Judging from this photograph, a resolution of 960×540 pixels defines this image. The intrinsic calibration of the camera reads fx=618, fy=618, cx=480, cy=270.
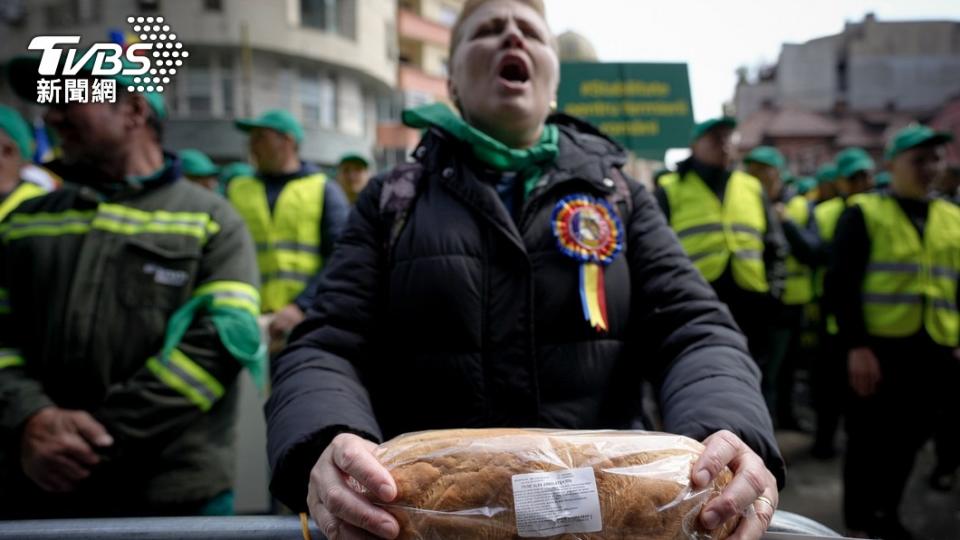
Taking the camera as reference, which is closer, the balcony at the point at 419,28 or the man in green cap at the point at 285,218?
the man in green cap at the point at 285,218

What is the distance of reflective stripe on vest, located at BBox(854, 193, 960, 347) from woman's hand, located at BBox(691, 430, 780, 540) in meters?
3.01

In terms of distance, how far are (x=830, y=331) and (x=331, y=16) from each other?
22.3m

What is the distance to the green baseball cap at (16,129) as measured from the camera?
317 cm

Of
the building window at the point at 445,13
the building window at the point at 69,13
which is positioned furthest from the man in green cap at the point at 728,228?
the building window at the point at 445,13

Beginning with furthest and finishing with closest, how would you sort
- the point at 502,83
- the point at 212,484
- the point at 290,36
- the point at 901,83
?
the point at 290,36
the point at 901,83
the point at 212,484
the point at 502,83

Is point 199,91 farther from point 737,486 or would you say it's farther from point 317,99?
point 737,486

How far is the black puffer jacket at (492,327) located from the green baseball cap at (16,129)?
9.26 ft

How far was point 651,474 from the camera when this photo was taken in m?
0.82

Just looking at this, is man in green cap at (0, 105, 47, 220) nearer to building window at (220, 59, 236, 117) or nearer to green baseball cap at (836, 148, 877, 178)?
green baseball cap at (836, 148, 877, 178)

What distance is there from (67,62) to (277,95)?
22.2 m

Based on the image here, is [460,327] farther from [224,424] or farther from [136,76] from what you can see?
[136,76]

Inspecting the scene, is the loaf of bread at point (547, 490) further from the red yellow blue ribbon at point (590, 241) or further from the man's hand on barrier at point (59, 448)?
the man's hand on barrier at point (59, 448)

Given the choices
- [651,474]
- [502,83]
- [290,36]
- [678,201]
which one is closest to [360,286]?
[502,83]

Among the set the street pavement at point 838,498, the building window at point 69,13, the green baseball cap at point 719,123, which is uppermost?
the building window at point 69,13
